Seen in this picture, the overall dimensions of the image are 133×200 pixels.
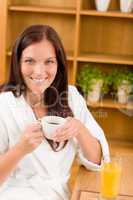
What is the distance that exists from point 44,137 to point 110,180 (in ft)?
1.02

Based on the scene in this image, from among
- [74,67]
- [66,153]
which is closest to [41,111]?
[66,153]

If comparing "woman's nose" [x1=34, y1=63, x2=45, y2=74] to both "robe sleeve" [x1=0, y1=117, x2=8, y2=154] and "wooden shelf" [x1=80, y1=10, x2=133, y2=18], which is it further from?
"wooden shelf" [x1=80, y1=10, x2=133, y2=18]

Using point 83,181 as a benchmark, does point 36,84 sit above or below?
above

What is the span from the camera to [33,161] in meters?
1.63

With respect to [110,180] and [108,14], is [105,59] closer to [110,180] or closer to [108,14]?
[108,14]

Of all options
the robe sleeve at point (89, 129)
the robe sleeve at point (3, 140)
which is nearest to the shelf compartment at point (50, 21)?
the robe sleeve at point (89, 129)

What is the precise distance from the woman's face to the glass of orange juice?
0.45 metres

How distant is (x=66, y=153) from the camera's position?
1.69 metres

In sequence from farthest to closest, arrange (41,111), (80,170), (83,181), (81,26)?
(81,26) < (41,111) < (80,170) < (83,181)

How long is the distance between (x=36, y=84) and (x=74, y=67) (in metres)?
1.56

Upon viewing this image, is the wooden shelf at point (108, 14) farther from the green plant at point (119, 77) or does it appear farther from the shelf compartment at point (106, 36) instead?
the green plant at point (119, 77)

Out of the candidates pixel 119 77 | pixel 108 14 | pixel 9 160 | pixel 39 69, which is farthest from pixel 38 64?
pixel 119 77

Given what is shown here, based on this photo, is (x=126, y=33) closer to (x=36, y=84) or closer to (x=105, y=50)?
(x=105, y=50)

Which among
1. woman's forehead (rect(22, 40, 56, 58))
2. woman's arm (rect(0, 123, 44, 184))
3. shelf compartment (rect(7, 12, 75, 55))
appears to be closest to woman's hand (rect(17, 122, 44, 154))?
woman's arm (rect(0, 123, 44, 184))
